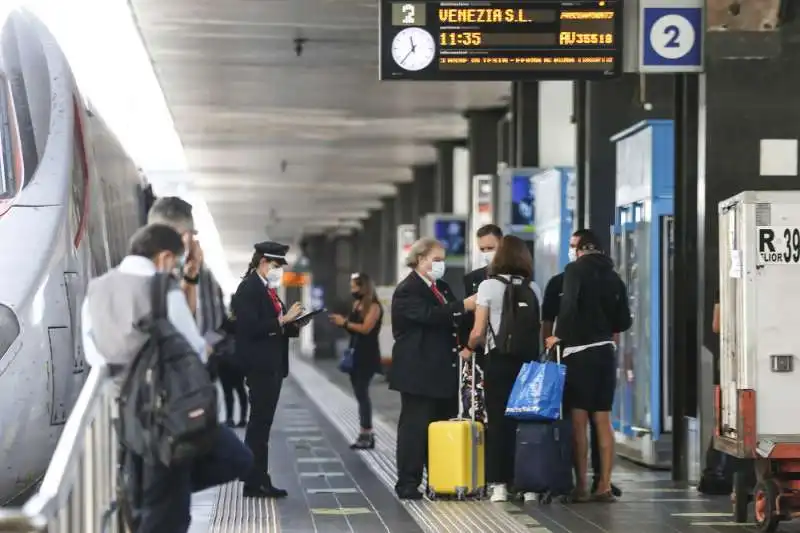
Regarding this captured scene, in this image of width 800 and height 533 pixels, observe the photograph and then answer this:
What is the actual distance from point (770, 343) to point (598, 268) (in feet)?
6.24

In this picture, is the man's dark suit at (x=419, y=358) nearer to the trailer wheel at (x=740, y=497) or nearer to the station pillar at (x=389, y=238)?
the trailer wheel at (x=740, y=497)

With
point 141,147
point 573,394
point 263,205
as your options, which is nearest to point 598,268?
point 573,394

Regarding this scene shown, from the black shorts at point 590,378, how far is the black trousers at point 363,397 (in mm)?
4812

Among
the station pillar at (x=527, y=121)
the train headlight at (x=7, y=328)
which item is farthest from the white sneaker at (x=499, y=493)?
the station pillar at (x=527, y=121)

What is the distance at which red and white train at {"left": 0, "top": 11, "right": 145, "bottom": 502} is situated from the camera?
29.7 feet

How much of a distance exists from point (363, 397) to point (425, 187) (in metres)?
20.7

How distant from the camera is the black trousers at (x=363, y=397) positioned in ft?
52.0

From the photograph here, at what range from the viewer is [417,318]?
35.5ft

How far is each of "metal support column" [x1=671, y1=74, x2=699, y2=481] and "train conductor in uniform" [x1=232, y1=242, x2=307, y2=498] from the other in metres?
3.10

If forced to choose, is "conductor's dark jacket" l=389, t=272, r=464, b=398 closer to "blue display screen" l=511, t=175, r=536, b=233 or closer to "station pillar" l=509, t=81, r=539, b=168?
"blue display screen" l=511, t=175, r=536, b=233

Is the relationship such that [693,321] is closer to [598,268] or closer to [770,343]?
[598,268]

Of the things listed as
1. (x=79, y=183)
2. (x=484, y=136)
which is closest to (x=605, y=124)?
(x=79, y=183)

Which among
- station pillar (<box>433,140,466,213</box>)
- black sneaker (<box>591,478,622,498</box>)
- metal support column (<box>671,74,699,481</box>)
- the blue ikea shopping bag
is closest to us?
the blue ikea shopping bag

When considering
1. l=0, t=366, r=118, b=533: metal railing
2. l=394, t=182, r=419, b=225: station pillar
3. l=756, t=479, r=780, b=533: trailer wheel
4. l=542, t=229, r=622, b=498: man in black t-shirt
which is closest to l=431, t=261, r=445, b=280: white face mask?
l=542, t=229, r=622, b=498: man in black t-shirt
